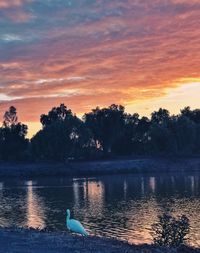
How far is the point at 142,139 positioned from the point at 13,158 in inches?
1733

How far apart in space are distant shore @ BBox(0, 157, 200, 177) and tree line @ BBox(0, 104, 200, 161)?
5960 millimetres

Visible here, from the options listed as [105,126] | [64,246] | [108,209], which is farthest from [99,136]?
[64,246]

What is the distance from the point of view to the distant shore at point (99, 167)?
5084 inches

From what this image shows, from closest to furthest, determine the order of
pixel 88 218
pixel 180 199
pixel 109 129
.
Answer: pixel 88 218, pixel 180 199, pixel 109 129

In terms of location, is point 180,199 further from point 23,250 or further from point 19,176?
point 19,176

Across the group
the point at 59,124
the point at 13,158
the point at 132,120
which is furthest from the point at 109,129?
the point at 13,158

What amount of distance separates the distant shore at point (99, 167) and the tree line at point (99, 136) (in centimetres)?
596

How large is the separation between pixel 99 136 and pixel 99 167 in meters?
27.0

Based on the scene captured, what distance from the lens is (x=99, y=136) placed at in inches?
6299

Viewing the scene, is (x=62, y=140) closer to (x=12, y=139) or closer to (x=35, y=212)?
(x=12, y=139)

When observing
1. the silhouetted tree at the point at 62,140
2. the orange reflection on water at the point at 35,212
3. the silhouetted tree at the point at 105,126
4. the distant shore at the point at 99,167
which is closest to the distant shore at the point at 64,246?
the orange reflection on water at the point at 35,212

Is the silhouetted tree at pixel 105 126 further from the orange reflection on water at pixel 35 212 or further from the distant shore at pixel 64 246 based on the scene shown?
the distant shore at pixel 64 246

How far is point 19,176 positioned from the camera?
125m

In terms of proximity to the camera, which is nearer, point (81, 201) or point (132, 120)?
point (81, 201)
